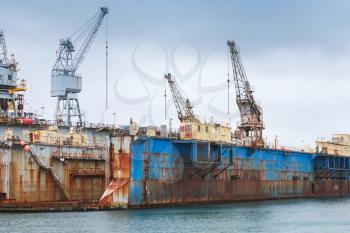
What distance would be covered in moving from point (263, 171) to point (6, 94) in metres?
38.6

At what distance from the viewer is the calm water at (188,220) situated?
58.1 m

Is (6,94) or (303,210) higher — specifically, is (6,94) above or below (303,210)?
above

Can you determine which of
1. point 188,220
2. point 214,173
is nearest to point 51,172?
point 214,173

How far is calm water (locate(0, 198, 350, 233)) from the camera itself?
58.1 meters

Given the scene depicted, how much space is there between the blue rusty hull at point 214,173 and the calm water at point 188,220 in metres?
2.64

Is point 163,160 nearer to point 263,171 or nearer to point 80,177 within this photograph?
point 80,177

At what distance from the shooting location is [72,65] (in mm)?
122562

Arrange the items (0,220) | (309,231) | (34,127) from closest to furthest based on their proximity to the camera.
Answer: (309,231), (0,220), (34,127)

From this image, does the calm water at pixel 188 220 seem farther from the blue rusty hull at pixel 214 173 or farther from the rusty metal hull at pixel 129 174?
the rusty metal hull at pixel 129 174

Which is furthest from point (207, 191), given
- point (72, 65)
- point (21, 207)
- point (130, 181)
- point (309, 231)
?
point (72, 65)

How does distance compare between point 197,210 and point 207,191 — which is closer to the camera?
point 197,210

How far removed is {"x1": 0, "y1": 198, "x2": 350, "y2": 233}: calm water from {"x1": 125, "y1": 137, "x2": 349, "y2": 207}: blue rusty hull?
8.65 feet

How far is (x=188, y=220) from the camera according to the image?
213ft

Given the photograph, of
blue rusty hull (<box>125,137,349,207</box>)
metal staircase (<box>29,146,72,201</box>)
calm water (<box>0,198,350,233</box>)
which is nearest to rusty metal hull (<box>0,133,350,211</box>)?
metal staircase (<box>29,146,72,201</box>)
